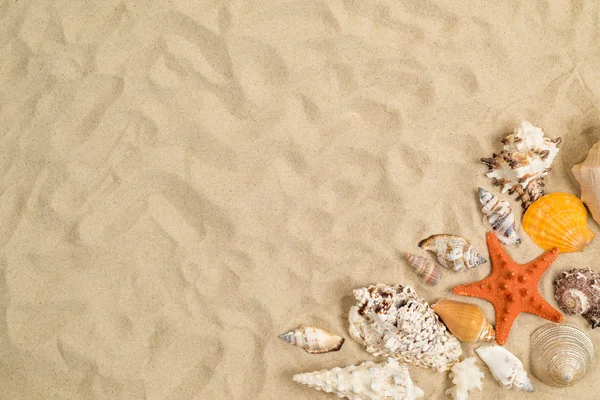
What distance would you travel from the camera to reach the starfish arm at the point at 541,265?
2.63 meters

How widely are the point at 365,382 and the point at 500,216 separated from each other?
112 cm

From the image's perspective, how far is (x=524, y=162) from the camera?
8.65 ft

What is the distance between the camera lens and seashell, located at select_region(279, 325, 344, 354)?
2621 mm

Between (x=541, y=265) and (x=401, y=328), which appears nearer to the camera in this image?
(x=401, y=328)

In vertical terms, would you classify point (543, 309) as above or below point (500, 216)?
below

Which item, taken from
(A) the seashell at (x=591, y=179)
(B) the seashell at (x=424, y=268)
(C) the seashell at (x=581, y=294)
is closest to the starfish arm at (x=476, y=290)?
(B) the seashell at (x=424, y=268)

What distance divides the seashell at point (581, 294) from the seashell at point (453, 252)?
0.42m

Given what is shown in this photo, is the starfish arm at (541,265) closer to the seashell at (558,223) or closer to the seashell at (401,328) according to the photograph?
the seashell at (558,223)

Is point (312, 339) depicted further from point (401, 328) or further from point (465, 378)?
point (465, 378)

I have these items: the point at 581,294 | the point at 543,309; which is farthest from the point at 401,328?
the point at 581,294

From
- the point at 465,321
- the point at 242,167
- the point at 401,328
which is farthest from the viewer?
the point at 242,167

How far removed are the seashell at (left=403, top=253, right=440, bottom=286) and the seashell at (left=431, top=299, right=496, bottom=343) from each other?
5.0 inches

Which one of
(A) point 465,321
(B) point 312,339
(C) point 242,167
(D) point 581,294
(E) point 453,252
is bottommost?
(B) point 312,339

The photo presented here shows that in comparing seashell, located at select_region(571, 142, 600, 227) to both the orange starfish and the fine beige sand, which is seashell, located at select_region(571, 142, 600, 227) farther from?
the orange starfish
